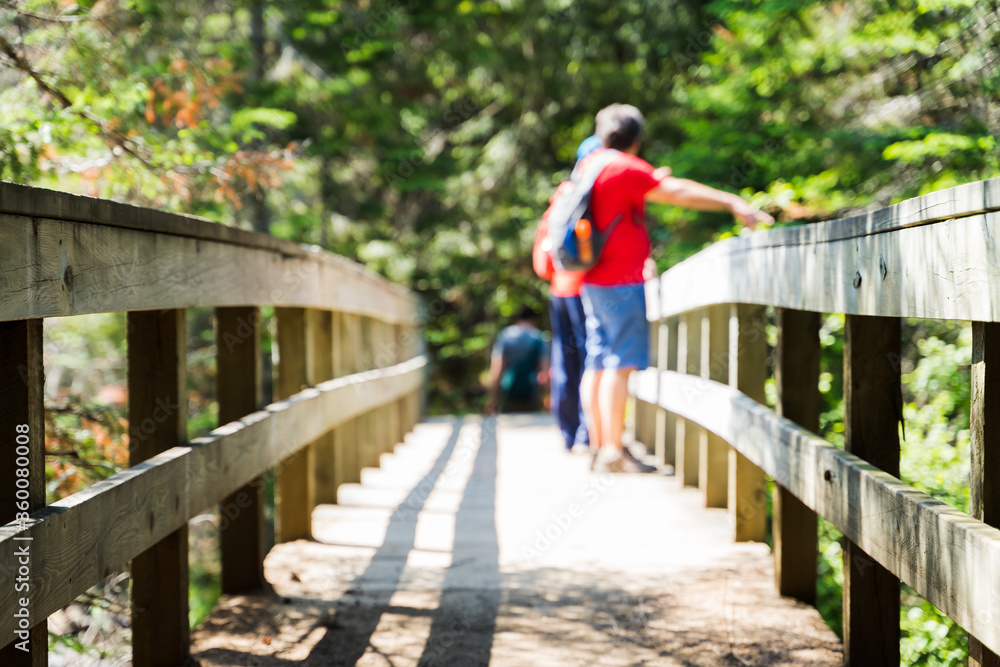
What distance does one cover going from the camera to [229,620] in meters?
2.77

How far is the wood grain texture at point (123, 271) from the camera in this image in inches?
61.6

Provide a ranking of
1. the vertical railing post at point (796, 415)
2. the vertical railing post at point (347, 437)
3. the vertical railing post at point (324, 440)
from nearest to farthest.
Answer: the vertical railing post at point (796, 415) → the vertical railing post at point (324, 440) → the vertical railing post at point (347, 437)

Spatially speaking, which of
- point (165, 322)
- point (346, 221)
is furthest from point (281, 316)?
point (346, 221)

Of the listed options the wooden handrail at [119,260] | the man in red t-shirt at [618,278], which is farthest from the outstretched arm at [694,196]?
the wooden handrail at [119,260]

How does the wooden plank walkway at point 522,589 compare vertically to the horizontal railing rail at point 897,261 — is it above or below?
below

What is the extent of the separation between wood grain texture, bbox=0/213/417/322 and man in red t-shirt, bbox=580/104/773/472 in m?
1.89

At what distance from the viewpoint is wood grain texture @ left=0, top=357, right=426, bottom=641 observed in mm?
1622

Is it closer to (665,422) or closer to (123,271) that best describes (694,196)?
(665,422)

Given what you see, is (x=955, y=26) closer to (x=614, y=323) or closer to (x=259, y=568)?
(x=614, y=323)

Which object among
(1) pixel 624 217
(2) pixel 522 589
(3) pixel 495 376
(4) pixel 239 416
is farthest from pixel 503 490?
(3) pixel 495 376

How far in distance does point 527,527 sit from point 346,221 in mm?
11012

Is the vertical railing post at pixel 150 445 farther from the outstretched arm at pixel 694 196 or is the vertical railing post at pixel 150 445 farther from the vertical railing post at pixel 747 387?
the outstretched arm at pixel 694 196

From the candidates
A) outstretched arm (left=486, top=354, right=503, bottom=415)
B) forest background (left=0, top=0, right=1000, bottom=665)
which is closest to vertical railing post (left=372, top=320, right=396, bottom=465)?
forest background (left=0, top=0, right=1000, bottom=665)

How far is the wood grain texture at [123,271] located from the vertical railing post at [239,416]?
151 millimetres
